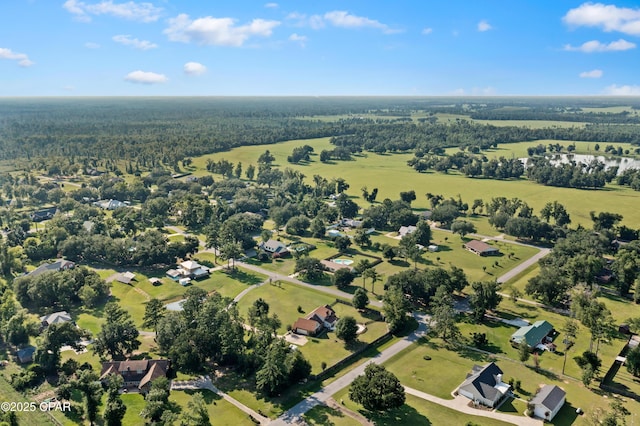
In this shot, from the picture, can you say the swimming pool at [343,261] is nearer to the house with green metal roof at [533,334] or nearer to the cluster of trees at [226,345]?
the cluster of trees at [226,345]

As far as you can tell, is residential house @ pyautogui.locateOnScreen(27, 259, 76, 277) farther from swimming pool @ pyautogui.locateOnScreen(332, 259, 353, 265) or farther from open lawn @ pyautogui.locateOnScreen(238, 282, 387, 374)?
swimming pool @ pyautogui.locateOnScreen(332, 259, 353, 265)

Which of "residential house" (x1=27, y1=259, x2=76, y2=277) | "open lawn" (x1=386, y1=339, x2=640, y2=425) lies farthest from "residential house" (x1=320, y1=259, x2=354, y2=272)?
"residential house" (x1=27, y1=259, x2=76, y2=277)

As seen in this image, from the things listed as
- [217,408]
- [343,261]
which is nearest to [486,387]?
[217,408]

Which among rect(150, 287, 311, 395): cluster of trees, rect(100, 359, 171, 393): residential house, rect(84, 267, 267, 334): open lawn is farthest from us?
rect(84, 267, 267, 334): open lawn

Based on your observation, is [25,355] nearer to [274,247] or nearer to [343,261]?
[274,247]

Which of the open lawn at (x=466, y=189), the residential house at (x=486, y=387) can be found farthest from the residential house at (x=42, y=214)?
the residential house at (x=486, y=387)

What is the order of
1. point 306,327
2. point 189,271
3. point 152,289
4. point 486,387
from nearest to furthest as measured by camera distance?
1. point 486,387
2. point 306,327
3. point 152,289
4. point 189,271
